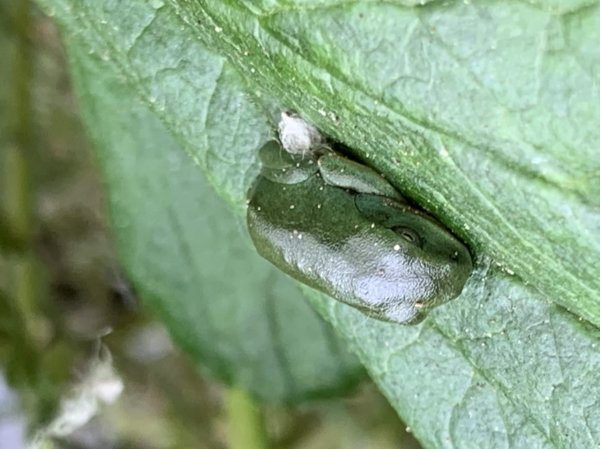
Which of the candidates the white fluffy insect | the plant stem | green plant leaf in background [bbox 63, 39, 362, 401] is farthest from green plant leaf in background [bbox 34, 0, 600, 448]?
the plant stem

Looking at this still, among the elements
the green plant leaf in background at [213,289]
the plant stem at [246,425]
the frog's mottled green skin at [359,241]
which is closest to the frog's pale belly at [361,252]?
the frog's mottled green skin at [359,241]

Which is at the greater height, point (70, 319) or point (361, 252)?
point (361, 252)

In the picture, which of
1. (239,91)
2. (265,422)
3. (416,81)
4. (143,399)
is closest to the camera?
(416,81)

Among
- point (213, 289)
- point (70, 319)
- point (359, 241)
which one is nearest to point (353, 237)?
point (359, 241)

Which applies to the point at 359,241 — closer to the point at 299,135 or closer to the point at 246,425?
the point at 299,135

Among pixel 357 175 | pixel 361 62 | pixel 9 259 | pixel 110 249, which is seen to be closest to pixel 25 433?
pixel 9 259

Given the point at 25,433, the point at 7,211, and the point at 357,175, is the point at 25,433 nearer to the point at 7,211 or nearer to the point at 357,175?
the point at 7,211
